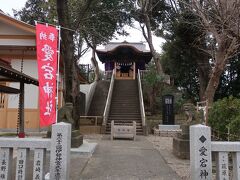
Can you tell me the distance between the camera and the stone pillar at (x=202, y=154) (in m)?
5.52

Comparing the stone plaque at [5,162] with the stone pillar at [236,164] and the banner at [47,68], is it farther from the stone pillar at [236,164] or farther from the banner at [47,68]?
the banner at [47,68]

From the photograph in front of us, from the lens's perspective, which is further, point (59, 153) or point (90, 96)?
point (90, 96)

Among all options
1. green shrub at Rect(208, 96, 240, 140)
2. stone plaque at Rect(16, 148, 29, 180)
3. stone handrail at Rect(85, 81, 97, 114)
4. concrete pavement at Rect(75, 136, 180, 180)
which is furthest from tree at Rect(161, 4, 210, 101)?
stone plaque at Rect(16, 148, 29, 180)

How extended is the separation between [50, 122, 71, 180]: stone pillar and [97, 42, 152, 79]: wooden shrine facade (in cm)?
2717

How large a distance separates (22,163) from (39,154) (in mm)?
351

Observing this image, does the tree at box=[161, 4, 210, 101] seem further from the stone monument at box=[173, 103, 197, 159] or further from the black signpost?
the stone monument at box=[173, 103, 197, 159]

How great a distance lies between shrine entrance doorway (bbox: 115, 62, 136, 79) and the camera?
113 ft

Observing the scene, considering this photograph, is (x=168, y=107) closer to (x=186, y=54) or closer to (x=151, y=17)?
(x=186, y=54)

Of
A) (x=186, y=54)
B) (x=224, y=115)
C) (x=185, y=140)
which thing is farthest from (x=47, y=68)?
(x=186, y=54)

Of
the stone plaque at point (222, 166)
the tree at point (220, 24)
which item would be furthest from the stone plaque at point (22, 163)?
the tree at point (220, 24)

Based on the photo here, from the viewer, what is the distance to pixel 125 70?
36750 millimetres

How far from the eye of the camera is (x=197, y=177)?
5.52 meters

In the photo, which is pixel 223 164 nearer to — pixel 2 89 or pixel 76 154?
pixel 76 154

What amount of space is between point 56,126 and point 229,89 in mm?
23043
